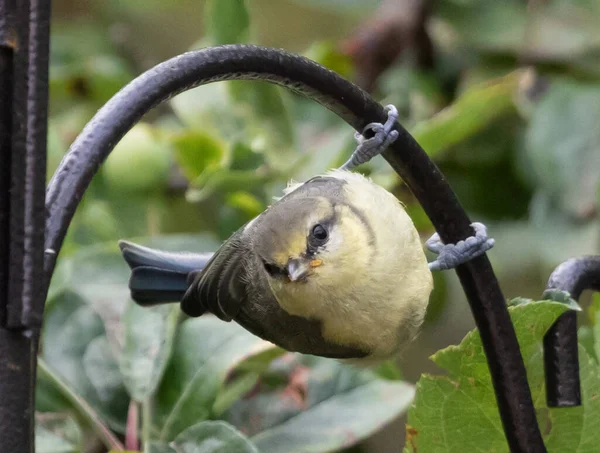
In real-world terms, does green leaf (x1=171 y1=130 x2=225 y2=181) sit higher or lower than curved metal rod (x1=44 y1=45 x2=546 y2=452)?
higher

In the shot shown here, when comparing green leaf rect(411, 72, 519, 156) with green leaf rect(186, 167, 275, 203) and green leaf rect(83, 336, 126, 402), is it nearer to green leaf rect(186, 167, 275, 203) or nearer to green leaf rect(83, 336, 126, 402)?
green leaf rect(186, 167, 275, 203)

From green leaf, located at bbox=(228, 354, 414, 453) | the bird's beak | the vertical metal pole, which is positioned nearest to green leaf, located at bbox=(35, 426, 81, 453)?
green leaf, located at bbox=(228, 354, 414, 453)

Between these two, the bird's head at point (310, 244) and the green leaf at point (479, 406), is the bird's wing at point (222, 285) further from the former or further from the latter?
the green leaf at point (479, 406)

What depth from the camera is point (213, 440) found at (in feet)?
2.68

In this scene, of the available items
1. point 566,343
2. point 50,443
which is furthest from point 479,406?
point 50,443

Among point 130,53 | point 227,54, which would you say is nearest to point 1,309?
point 227,54

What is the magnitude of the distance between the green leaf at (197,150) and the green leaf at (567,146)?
558 mm

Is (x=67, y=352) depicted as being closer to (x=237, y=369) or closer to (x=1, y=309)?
(x=237, y=369)

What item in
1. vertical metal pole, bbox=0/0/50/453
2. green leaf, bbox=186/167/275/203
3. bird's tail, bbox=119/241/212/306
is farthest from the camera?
green leaf, bbox=186/167/275/203

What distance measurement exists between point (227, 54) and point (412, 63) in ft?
4.08

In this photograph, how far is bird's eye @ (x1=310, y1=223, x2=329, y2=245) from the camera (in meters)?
0.95

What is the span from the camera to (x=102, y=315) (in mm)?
1142

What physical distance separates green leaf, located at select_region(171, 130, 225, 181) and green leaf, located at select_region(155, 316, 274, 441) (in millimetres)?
329

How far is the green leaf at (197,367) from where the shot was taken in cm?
96
